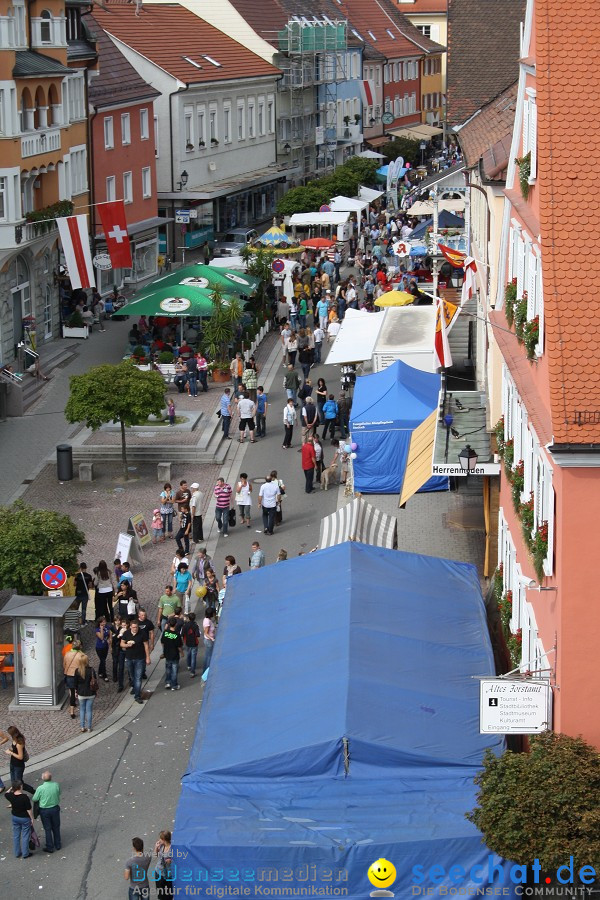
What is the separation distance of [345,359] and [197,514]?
7744mm

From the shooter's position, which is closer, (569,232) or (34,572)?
(569,232)

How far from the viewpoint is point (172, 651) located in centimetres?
2273

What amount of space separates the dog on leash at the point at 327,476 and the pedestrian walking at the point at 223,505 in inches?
133

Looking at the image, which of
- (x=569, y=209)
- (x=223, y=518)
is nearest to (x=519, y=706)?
(x=569, y=209)

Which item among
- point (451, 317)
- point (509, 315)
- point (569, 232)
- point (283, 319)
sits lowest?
point (283, 319)

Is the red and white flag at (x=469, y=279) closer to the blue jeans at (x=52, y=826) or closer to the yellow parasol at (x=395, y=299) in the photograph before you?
the yellow parasol at (x=395, y=299)

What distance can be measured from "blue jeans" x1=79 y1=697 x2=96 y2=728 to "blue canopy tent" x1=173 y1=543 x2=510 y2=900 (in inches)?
94.0

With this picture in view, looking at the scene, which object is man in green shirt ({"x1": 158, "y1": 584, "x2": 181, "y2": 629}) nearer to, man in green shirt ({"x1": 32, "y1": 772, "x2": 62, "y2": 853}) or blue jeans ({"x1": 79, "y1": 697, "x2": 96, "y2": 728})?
blue jeans ({"x1": 79, "y1": 697, "x2": 96, "y2": 728})

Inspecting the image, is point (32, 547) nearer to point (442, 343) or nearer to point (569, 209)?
point (442, 343)

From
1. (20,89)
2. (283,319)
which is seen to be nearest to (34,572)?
(20,89)

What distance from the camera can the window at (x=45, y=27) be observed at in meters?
44.4

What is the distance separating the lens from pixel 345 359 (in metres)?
35.9

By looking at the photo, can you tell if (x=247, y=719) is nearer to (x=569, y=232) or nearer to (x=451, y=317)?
(x=569, y=232)

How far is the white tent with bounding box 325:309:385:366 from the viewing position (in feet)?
118
